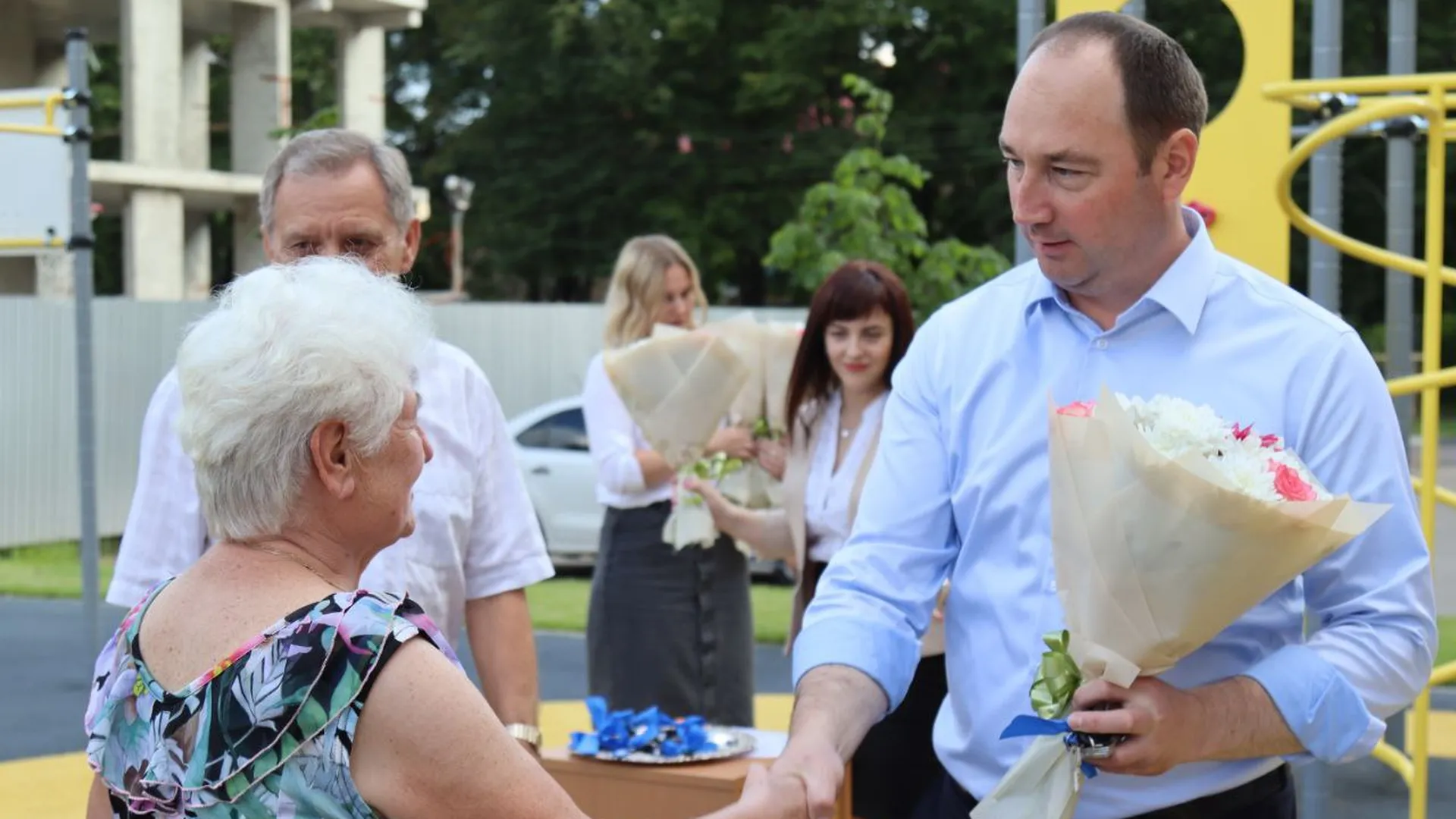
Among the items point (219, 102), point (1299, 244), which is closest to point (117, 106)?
point (219, 102)

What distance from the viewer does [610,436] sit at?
268 inches

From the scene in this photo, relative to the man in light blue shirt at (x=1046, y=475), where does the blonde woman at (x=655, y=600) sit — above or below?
below

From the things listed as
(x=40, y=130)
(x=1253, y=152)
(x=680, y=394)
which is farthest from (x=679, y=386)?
(x=40, y=130)

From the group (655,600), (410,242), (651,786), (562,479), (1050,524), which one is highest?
(410,242)

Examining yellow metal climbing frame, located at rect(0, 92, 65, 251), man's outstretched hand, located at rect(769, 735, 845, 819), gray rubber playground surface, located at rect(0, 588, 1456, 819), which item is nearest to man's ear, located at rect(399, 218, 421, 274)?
man's outstretched hand, located at rect(769, 735, 845, 819)

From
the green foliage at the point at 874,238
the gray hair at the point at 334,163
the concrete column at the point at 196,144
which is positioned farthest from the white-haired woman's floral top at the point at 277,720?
the concrete column at the point at 196,144

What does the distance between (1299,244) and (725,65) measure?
11167 millimetres

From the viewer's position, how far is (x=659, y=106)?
33.2 meters

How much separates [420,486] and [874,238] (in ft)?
39.6

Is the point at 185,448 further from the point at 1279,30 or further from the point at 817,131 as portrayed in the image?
the point at 817,131

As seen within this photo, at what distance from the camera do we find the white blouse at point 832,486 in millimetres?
5613

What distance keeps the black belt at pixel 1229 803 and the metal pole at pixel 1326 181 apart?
2.27 metres

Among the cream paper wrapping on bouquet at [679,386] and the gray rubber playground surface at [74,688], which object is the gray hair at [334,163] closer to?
the gray rubber playground surface at [74,688]

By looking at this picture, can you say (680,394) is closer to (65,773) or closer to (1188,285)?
(65,773)
